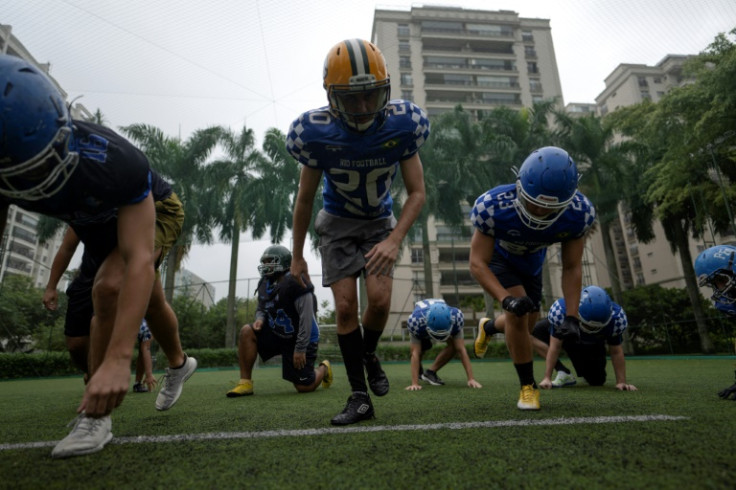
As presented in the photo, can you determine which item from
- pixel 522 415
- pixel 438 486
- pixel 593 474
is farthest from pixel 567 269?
pixel 438 486

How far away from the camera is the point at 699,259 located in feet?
13.9

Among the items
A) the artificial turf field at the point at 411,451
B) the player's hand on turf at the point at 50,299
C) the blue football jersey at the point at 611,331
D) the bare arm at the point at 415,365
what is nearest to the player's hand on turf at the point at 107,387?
the artificial turf field at the point at 411,451

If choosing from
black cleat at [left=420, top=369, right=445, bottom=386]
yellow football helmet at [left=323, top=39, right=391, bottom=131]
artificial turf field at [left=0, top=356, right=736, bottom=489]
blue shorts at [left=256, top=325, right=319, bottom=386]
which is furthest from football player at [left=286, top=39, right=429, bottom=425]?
black cleat at [left=420, top=369, right=445, bottom=386]

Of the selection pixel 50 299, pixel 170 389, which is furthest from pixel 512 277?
pixel 50 299

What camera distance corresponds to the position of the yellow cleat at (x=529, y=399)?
3270 mm

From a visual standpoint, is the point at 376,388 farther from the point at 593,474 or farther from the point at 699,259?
the point at 699,259

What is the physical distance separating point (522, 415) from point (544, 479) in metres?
1.51

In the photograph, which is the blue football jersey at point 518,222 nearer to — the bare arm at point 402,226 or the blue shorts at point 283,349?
the bare arm at point 402,226

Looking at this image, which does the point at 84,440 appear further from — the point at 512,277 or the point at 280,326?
the point at 280,326

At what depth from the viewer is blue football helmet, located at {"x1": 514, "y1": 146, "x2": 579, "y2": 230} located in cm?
332

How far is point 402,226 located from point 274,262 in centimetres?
324

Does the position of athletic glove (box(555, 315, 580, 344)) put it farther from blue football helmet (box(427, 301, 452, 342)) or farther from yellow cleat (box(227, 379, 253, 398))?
yellow cleat (box(227, 379, 253, 398))

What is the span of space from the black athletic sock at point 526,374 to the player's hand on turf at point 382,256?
153 centimetres

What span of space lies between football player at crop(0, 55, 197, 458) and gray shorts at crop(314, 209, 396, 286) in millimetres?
1475
